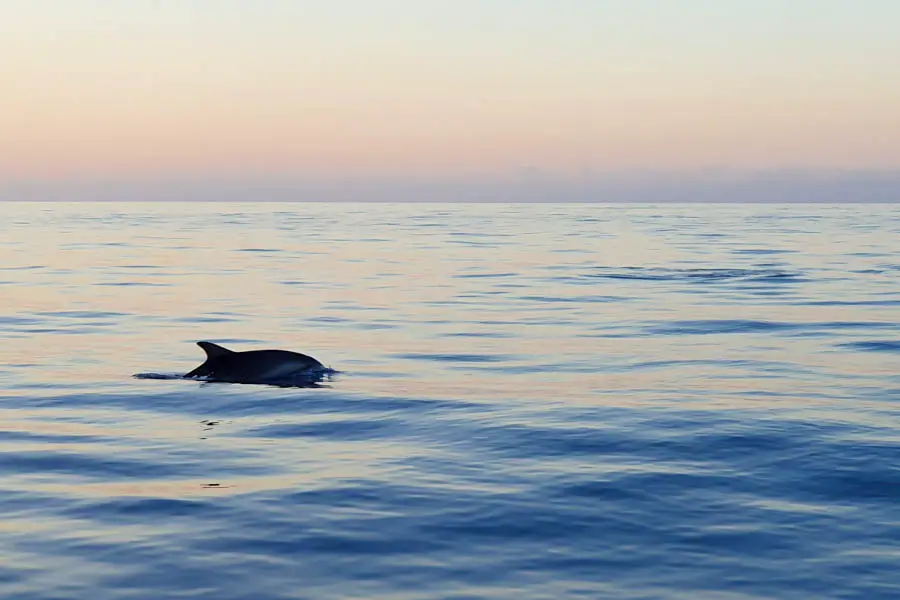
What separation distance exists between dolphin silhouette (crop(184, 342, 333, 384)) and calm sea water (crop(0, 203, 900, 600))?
0.54m

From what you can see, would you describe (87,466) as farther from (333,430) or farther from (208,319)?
(208,319)

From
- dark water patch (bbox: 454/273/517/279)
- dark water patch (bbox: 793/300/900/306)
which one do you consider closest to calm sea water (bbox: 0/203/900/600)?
dark water patch (bbox: 793/300/900/306)

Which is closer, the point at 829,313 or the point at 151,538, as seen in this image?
the point at 151,538

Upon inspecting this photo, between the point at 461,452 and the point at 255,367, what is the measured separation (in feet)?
19.9

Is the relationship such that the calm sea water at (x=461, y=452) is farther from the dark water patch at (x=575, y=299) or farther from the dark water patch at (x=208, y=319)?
the dark water patch at (x=575, y=299)

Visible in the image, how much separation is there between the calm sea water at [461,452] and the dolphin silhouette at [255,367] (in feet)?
1.79

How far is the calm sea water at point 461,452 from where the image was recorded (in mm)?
8602

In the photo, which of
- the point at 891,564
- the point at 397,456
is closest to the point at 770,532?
the point at 891,564

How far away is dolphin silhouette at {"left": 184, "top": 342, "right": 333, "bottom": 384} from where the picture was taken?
17875mm

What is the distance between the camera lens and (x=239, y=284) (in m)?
37.7

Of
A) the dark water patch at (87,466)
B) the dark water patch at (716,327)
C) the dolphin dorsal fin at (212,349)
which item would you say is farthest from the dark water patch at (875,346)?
the dark water patch at (87,466)

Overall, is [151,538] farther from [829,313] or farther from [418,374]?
[829,313]

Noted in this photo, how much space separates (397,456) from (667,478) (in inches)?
110

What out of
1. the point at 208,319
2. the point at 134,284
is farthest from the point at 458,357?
the point at 134,284
